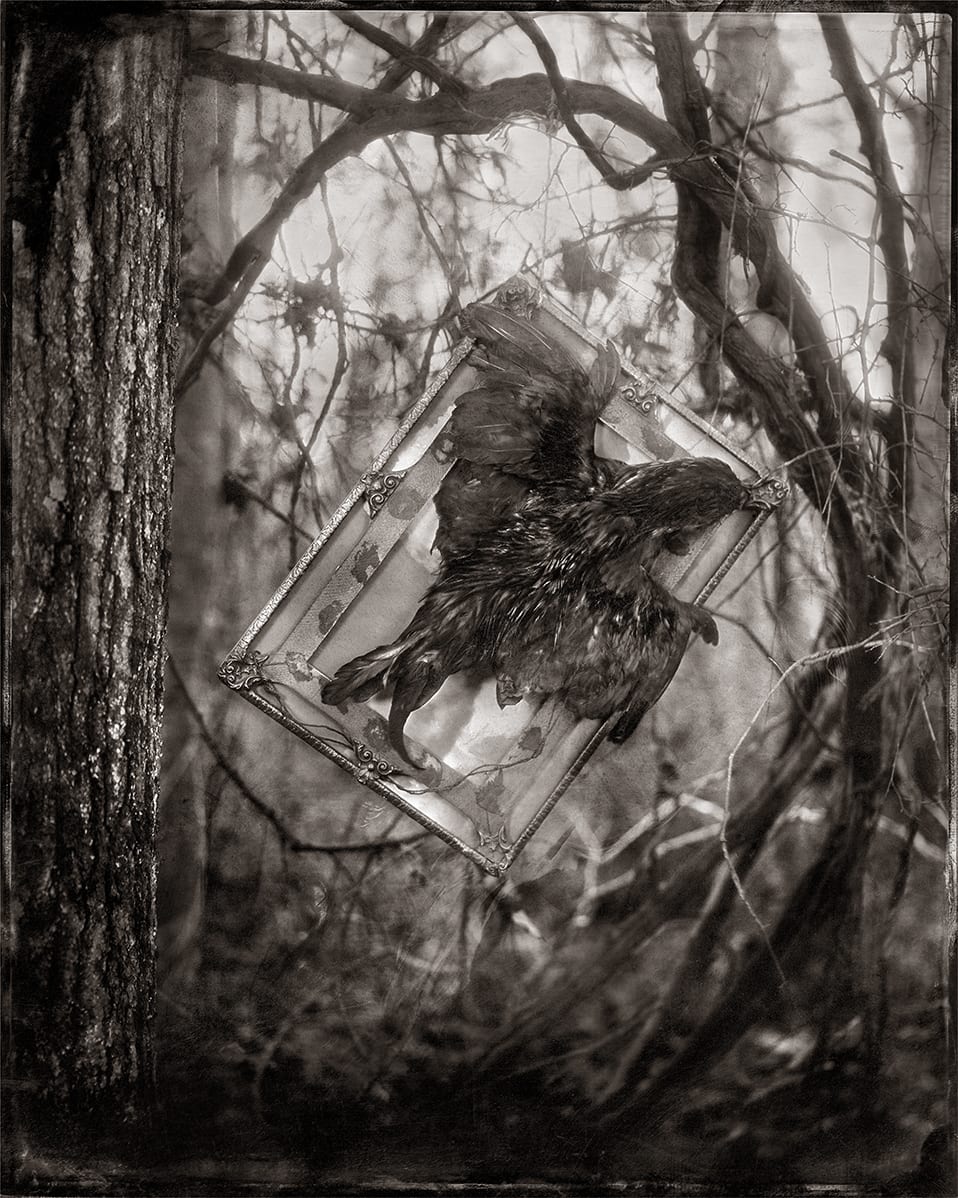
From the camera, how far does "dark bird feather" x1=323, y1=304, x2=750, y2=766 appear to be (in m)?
1.42

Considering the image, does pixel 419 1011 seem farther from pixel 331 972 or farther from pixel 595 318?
pixel 595 318

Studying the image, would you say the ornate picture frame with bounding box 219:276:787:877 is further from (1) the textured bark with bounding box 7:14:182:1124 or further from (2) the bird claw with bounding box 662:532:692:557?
(1) the textured bark with bounding box 7:14:182:1124

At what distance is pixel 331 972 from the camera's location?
5.00 feet

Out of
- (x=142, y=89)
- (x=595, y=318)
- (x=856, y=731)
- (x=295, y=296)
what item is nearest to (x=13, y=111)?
(x=142, y=89)

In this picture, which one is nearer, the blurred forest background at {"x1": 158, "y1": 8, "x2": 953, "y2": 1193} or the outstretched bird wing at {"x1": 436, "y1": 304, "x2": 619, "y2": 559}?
the outstretched bird wing at {"x1": 436, "y1": 304, "x2": 619, "y2": 559}

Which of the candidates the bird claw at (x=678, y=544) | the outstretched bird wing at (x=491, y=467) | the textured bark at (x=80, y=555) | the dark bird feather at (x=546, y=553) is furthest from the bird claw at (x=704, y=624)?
the textured bark at (x=80, y=555)

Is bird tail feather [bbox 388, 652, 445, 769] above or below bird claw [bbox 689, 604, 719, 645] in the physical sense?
below

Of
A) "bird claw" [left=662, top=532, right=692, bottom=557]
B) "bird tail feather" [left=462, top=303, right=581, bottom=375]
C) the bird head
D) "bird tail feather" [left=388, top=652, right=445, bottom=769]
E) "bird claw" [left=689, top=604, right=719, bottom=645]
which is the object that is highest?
"bird tail feather" [left=462, top=303, right=581, bottom=375]

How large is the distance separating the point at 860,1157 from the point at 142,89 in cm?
248

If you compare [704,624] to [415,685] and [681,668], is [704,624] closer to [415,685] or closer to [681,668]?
[681,668]

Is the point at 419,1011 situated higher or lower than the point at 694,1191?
higher

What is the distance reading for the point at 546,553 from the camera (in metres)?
1.43

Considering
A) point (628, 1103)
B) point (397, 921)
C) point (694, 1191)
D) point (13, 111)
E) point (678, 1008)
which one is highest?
point (13, 111)

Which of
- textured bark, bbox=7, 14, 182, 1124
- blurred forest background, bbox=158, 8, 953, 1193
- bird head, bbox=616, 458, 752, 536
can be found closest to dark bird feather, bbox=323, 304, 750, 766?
bird head, bbox=616, 458, 752, 536
